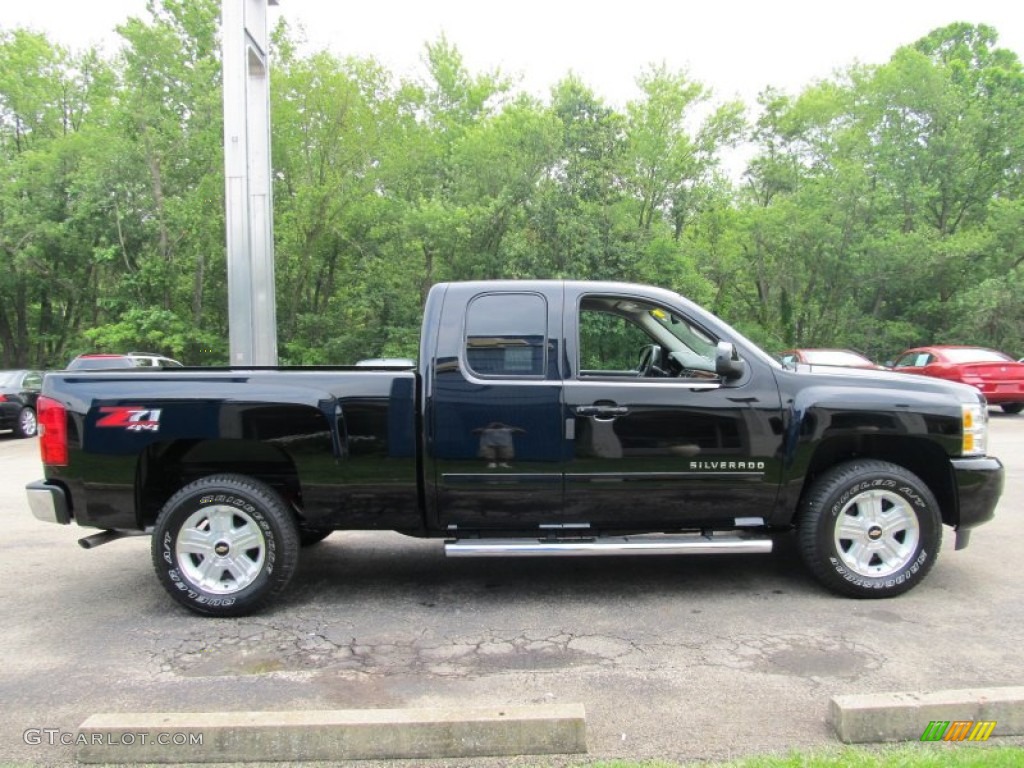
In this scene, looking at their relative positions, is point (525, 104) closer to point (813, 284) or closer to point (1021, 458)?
point (813, 284)

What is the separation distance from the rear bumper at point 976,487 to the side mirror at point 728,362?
4.92ft

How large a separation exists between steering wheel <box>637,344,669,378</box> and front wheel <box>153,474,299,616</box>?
8.66 feet

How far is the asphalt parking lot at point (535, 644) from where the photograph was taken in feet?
10.0

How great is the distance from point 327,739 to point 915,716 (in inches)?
90.2

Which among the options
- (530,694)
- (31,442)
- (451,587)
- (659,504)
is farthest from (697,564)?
(31,442)

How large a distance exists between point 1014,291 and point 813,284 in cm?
626

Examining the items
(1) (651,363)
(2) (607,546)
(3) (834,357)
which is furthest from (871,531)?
(3) (834,357)

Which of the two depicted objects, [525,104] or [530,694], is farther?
[525,104]

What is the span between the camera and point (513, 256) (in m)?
21.4

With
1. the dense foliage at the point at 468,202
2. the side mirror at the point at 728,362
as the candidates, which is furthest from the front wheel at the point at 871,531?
the dense foliage at the point at 468,202

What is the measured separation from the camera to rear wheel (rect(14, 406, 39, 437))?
1450cm

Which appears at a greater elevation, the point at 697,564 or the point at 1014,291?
the point at 1014,291

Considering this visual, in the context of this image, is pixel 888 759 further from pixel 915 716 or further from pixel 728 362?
pixel 728 362

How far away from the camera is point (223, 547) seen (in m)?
4.09
